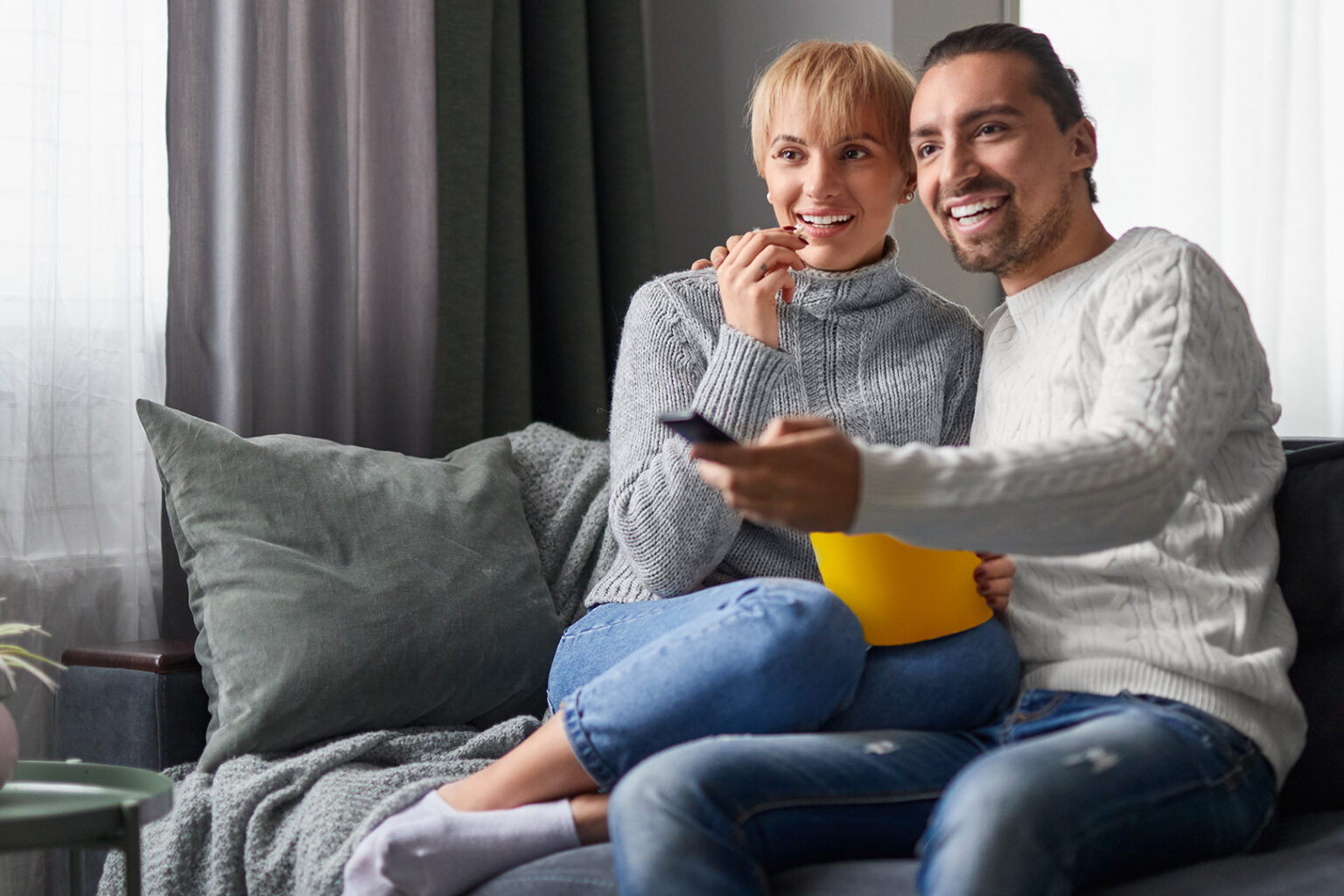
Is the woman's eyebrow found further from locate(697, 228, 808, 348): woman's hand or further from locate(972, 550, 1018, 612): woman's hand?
locate(972, 550, 1018, 612): woman's hand

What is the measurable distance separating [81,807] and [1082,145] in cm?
124

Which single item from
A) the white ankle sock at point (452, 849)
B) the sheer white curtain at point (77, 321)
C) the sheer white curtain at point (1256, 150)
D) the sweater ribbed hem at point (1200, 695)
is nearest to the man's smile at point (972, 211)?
the sweater ribbed hem at point (1200, 695)

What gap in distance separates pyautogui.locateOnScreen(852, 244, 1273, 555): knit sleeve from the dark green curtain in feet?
4.64

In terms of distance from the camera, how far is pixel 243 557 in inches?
64.5

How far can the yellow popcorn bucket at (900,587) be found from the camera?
4.05ft

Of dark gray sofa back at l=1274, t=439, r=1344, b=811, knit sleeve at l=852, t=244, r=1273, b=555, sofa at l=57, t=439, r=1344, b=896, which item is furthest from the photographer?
dark gray sofa back at l=1274, t=439, r=1344, b=811

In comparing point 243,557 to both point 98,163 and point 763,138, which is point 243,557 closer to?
point 98,163

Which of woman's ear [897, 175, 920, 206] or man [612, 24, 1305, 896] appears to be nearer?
man [612, 24, 1305, 896]

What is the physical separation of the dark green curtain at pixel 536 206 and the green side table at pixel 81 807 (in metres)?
1.08

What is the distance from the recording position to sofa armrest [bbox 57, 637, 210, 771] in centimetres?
158

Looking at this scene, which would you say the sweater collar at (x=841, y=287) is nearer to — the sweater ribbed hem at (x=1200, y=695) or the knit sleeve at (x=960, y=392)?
the knit sleeve at (x=960, y=392)

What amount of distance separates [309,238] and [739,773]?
1.40 metres

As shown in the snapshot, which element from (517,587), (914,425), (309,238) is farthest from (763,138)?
(309,238)

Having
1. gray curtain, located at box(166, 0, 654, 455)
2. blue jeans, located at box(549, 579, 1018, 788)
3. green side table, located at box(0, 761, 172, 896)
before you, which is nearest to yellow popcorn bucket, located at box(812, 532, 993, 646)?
blue jeans, located at box(549, 579, 1018, 788)
